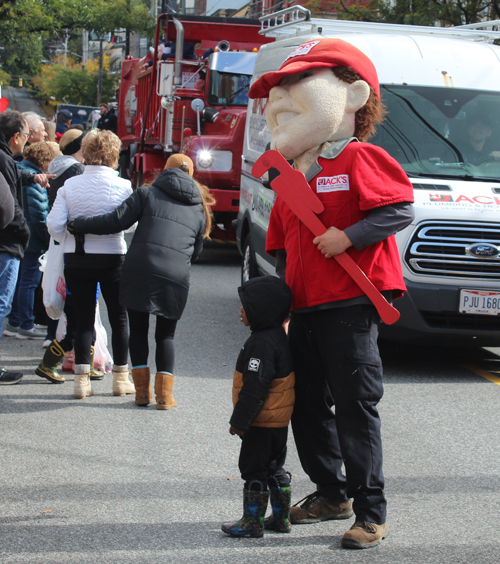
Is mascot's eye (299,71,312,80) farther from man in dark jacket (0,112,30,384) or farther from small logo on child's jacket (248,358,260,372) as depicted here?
man in dark jacket (0,112,30,384)

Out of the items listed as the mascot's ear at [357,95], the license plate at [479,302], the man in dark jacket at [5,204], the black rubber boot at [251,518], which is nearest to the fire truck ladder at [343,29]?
the license plate at [479,302]

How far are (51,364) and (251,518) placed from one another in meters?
2.93

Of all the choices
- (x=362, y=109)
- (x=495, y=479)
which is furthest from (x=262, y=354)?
(x=495, y=479)

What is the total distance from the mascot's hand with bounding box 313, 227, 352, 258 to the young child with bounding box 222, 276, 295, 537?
25 centimetres

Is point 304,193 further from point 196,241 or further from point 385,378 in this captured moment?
→ point 385,378

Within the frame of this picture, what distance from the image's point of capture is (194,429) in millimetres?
4895

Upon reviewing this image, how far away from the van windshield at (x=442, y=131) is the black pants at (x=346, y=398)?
3313 millimetres

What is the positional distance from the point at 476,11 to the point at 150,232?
12.7m

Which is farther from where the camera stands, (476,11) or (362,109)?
(476,11)

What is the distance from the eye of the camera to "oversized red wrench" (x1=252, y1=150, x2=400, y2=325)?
3.30 meters

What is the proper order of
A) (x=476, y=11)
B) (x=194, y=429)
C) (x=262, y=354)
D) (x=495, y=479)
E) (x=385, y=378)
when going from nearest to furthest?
(x=262, y=354), (x=495, y=479), (x=194, y=429), (x=385, y=378), (x=476, y=11)

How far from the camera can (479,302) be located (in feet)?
19.6

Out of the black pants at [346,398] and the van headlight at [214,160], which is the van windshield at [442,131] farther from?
the van headlight at [214,160]

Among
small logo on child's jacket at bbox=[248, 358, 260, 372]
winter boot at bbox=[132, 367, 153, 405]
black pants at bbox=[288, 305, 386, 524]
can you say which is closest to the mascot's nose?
black pants at bbox=[288, 305, 386, 524]
